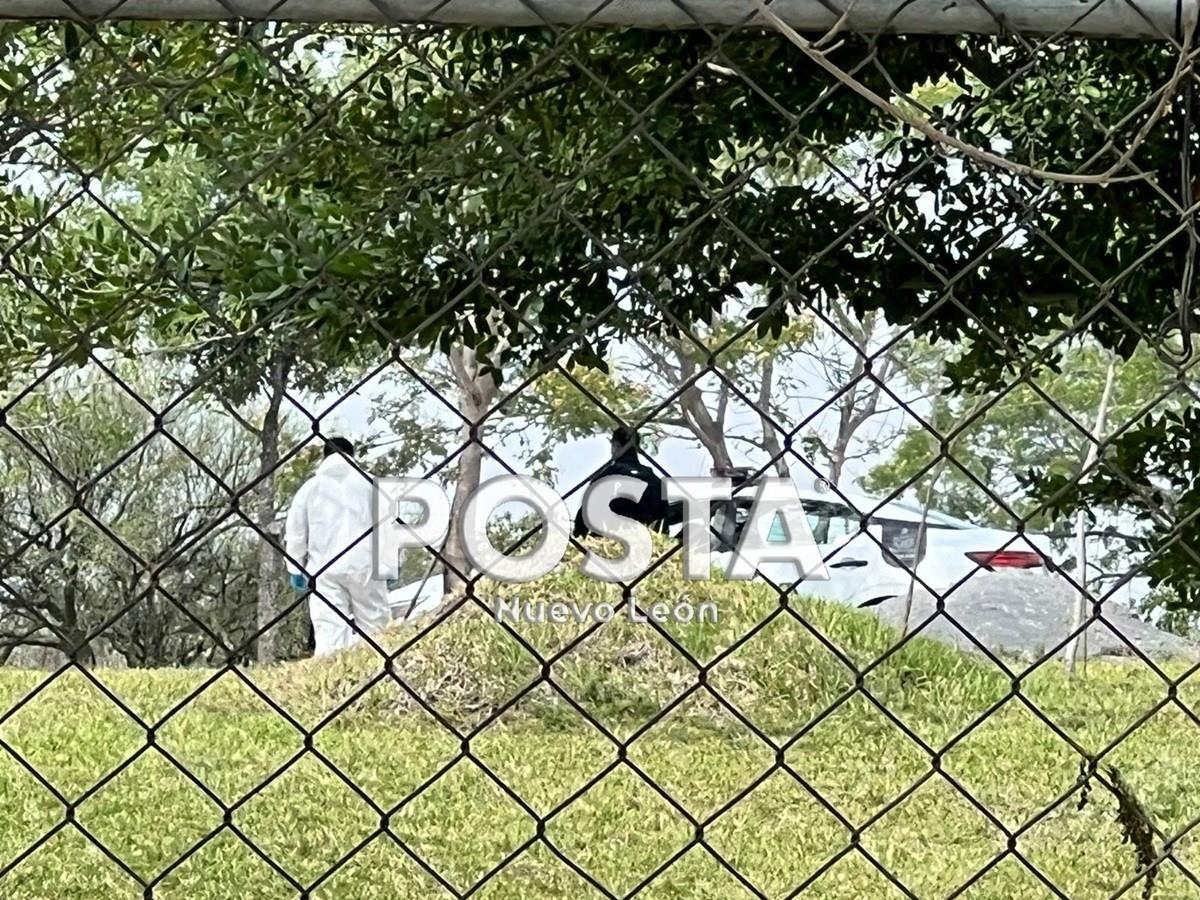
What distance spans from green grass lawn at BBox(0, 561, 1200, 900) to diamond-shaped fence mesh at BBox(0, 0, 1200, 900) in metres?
0.02

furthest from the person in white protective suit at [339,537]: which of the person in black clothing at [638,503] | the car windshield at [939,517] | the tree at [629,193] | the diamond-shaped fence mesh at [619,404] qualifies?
the tree at [629,193]

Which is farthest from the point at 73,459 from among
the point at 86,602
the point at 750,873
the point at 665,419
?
the point at 750,873

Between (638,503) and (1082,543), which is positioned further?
(1082,543)

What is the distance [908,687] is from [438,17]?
3564mm

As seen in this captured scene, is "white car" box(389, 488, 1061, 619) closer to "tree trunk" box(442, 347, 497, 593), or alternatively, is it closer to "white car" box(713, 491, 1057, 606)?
"white car" box(713, 491, 1057, 606)

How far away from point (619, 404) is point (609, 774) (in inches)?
111

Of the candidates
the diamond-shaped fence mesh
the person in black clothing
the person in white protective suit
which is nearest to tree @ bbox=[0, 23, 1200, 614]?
the diamond-shaped fence mesh

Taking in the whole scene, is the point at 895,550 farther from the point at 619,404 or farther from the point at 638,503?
the point at 638,503

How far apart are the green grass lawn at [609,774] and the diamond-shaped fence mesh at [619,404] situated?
0.02 meters

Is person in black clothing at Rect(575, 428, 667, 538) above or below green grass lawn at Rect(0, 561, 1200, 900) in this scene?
above

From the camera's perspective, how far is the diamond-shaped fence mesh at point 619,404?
106cm

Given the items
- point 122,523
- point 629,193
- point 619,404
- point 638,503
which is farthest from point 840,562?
point 629,193

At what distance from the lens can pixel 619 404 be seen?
4.84 meters

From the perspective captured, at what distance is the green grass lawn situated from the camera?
2557 millimetres
